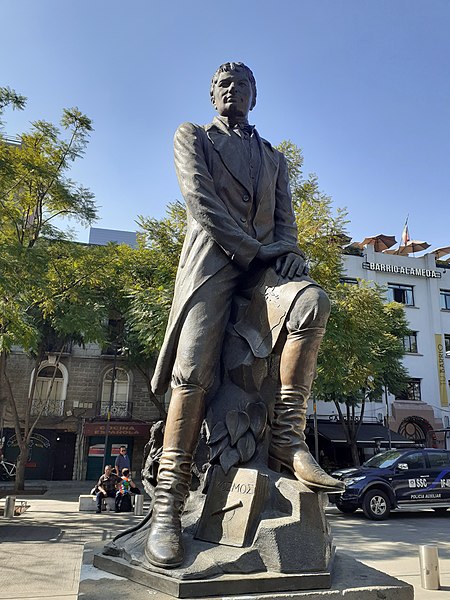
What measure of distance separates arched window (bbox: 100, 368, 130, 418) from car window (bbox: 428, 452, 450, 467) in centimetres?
1576

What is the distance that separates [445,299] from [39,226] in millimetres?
26382

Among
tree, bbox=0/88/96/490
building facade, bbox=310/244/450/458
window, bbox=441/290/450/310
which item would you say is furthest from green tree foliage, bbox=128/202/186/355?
window, bbox=441/290/450/310

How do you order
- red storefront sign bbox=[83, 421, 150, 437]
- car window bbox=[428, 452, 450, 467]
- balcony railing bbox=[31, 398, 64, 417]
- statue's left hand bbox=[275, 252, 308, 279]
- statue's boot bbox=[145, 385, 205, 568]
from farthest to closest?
balcony railing bbox=[31, 398, 64, 417] < red storefront sign bbox=[83, 421, 150, 437] < car window bbox=[428, 452, 450, 467] < statue's left hand bbox=[275, 252, 308, 279] < statue's boot bbox=[145, 385, 205, 568]

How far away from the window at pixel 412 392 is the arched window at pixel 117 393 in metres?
14.7

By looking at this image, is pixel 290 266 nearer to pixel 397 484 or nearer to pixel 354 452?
pixel 397 484

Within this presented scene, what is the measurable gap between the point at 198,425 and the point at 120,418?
23.7 metres

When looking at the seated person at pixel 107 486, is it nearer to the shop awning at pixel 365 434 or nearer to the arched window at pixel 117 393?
the arched window at pixel 117 393

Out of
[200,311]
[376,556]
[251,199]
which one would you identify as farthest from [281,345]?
[376,556]

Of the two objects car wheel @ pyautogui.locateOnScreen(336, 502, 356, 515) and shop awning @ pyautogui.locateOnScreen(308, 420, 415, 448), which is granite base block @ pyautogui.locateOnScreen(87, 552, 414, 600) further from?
shop awning @ pyautogui.locateOnScreen(308, 420, 415, 448)

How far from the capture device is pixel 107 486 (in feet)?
46.3

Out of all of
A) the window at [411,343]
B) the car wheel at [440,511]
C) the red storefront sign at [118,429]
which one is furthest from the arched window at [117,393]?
the window at [411,343]

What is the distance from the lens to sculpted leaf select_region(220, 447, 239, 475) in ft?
9.54

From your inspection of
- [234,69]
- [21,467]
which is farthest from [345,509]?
[234,69]

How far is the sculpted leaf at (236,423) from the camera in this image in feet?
9.89
